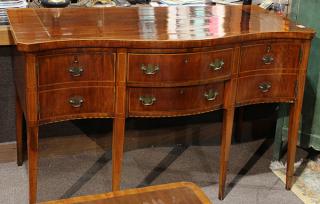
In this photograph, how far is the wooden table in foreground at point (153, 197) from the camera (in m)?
1.44

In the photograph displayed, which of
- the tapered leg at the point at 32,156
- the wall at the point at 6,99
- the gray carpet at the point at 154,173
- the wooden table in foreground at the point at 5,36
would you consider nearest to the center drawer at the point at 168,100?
the tapered leg at the point at 32,156

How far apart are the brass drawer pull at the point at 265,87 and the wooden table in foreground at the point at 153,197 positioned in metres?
0.69

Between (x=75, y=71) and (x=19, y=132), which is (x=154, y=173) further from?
(x=75, y=71)

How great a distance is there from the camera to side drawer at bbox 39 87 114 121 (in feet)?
5.85

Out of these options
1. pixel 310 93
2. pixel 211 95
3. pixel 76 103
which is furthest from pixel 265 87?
pixel 76 103

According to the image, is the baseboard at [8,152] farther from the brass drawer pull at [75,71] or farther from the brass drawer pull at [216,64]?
the brass drawer pull at [216,64]

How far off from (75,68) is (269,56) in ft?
2.46

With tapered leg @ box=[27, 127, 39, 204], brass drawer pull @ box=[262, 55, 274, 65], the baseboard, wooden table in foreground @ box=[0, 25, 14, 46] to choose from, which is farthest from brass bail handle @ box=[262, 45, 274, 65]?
the baseboard

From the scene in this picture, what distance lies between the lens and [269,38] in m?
1.97

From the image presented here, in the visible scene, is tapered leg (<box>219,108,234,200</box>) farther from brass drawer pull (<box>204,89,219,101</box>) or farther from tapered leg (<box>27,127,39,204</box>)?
tapered leg (<box>27,127,39,204</box>)

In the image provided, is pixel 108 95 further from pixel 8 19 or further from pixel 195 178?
pixel 195 178

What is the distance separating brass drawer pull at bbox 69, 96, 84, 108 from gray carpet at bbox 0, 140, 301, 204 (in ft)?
1.81

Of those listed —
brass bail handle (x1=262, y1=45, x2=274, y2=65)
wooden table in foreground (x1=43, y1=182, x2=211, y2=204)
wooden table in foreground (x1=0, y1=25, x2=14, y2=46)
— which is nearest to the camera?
wooden table in foreground (x1=43, y1=182, x2=211, y2=204)

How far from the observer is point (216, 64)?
6.24ft
